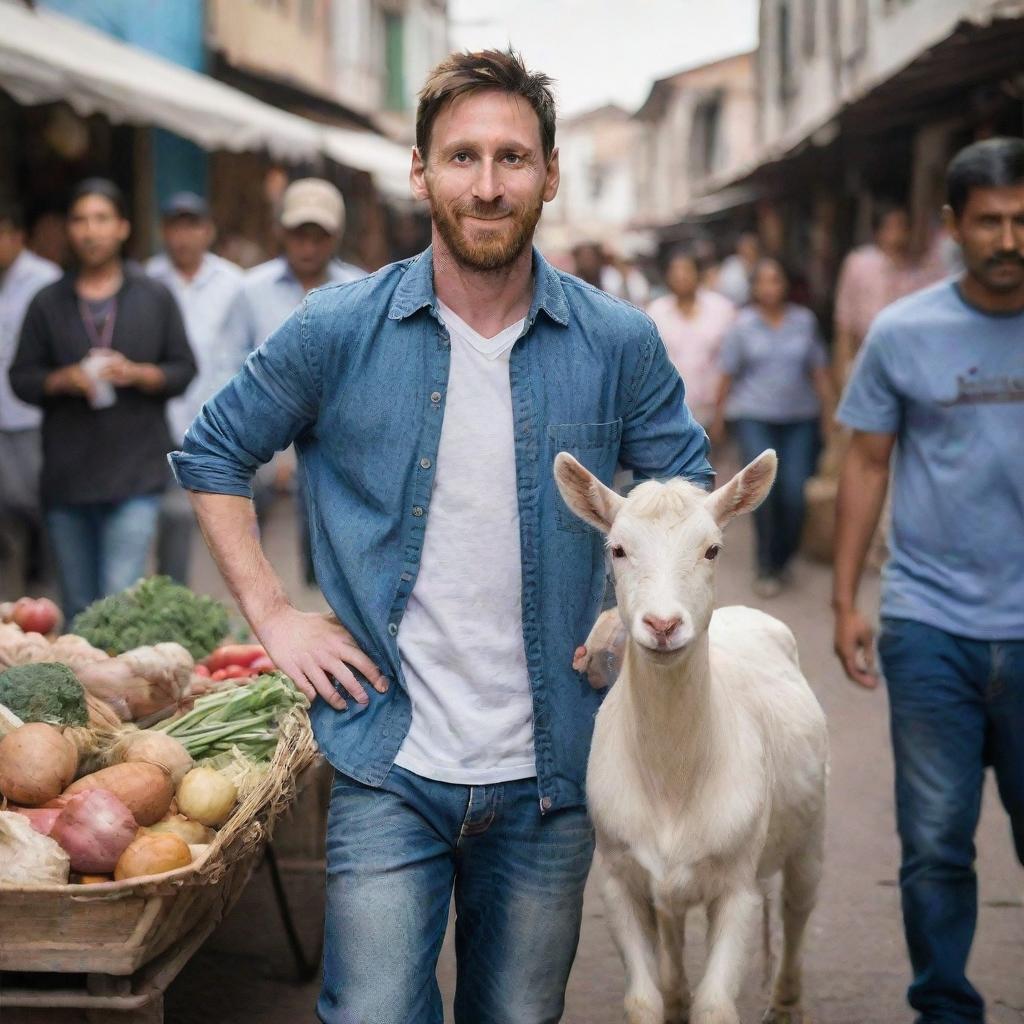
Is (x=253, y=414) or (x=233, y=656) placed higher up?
(x=253, y=414)

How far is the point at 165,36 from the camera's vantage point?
63.7 feet

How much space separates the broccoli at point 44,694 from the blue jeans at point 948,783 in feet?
7.84

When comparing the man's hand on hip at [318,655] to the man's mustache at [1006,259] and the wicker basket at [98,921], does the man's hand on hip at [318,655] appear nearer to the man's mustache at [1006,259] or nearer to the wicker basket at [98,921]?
the wicker basket at [98,921]

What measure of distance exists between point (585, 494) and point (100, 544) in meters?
4.88

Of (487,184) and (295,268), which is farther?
(295,268)

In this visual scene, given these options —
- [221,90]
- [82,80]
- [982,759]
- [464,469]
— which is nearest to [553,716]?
[464,469]

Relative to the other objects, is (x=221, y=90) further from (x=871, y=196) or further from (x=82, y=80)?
(x=871, y=196)

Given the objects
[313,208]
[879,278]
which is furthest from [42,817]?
[879,278]

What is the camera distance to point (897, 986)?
5234mm

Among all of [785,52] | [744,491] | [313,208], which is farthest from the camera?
[785,52]

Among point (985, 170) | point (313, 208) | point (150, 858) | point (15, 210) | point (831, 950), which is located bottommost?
point (831, 950)

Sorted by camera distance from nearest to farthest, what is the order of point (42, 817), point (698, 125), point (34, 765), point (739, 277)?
point (42, 817), point (34, 765), point (739, 277), point (698, 125)

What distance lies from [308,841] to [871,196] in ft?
58.2

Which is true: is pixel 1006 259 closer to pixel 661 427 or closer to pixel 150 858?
pixel 661 427
